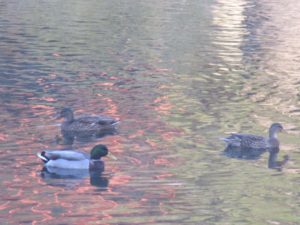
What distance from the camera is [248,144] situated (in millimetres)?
17219

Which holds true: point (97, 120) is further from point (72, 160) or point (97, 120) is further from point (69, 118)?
point (72, 160)

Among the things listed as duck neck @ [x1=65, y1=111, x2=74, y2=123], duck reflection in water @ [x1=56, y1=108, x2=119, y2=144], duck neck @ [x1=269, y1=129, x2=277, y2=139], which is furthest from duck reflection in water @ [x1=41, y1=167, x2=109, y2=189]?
duck neck @ [x1=269, y1=129, x2=277, y2=139]

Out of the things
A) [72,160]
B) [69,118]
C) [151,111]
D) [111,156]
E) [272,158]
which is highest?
[72,160]

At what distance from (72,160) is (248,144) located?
3.33 m

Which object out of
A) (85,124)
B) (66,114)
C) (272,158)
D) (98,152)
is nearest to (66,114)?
(66,114)

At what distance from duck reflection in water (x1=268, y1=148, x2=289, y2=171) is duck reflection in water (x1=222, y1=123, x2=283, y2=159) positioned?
88 mm

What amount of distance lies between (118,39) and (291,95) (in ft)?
36.7

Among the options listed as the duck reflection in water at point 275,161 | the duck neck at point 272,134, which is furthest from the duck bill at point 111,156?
the duck neck at point 272,134

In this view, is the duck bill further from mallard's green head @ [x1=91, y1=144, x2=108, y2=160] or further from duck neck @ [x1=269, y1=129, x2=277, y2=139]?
duck neck @ [x1=269, y1=129, x2=277, y2=139]

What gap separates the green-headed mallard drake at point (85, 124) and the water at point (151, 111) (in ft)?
0.95

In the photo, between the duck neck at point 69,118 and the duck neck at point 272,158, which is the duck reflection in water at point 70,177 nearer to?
the duck neck at point 272,158

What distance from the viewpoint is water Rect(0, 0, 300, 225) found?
13430 mm

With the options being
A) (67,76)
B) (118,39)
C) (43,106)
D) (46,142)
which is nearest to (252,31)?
(118,39)

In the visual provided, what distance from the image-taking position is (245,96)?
73.0 feet
